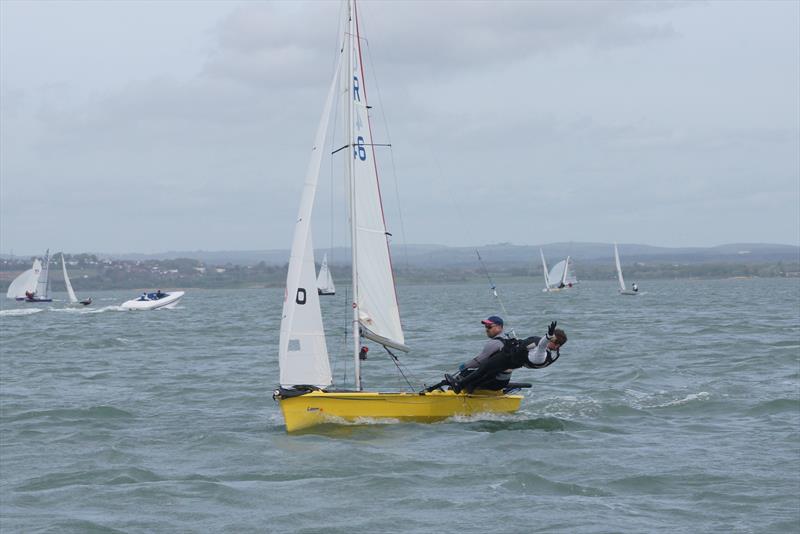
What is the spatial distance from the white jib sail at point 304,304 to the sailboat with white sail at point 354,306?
0.01 meters

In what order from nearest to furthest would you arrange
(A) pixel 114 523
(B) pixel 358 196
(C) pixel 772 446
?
(A) pixel 114 523, (C) pixel 772 446, (B) pixel 358 196

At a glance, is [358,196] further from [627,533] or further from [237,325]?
[237,325]

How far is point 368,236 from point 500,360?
2.87 metres

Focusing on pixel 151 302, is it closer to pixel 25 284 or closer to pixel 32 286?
pixel 32 286

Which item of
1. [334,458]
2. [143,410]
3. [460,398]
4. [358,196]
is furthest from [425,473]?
[143,410]

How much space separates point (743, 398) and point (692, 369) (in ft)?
18.8

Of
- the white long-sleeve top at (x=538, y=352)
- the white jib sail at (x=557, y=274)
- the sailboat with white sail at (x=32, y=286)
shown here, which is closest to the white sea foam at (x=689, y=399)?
the white long-sleeve top at (x=538, y=352)

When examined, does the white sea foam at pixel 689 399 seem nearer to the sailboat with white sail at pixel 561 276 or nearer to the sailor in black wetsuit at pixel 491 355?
the sailor in black wetsuit at pixel 491 355

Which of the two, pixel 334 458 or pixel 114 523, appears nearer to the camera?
pixel 114 523

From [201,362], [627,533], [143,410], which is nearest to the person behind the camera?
[627,533]

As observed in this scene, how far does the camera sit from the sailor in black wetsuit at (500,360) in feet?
53.8

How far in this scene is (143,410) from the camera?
69.3ft

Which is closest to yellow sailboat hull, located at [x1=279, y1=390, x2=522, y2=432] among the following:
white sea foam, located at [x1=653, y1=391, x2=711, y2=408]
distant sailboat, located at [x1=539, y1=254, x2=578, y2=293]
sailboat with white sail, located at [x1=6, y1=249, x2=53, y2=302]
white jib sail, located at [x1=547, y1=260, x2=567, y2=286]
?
white sea foam, located at [x1=653, y1=391, x2=711, y2=408]

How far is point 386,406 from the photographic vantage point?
1734 centimetres
